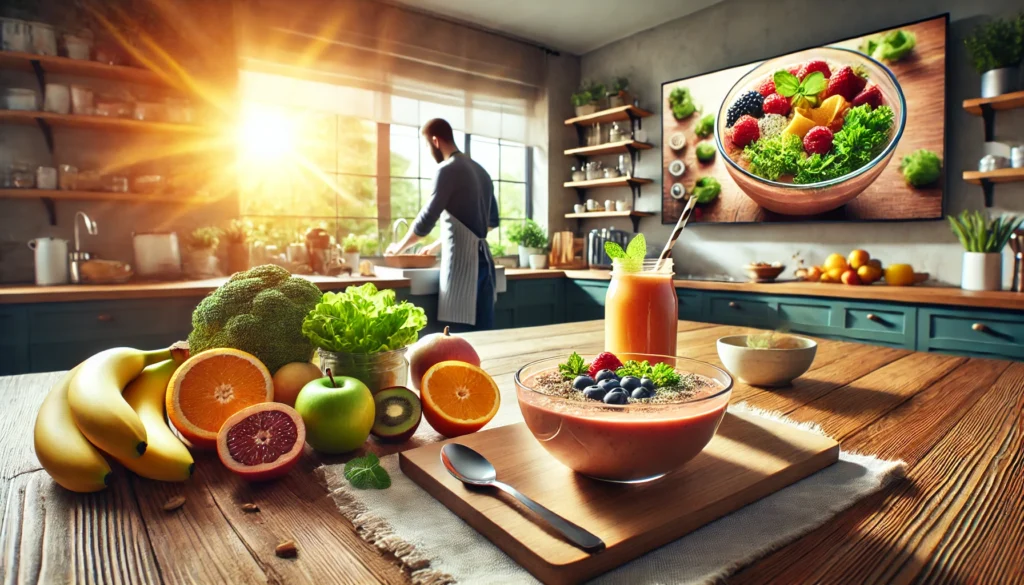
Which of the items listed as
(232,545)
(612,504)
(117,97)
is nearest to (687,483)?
(612,504)

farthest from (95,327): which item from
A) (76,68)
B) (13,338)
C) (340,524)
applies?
(340,524)

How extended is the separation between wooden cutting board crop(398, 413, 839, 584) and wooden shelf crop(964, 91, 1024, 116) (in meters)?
3.02

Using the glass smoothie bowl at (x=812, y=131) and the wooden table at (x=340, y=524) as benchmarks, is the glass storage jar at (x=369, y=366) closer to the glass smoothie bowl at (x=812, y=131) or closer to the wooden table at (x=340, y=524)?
the wooden table at (x=340, y=524)

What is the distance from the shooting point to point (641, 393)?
0.57 metres

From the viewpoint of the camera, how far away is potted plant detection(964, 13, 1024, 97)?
2.72 metres

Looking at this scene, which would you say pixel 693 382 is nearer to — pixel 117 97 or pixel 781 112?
pixel 781 112

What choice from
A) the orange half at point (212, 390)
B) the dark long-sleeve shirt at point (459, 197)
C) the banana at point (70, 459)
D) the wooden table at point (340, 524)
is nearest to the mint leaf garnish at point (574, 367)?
the wooden table at point (340, 524)

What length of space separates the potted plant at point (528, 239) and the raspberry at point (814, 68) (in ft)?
7.28

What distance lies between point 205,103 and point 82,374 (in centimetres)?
327

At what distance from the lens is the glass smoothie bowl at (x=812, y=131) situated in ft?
10.0

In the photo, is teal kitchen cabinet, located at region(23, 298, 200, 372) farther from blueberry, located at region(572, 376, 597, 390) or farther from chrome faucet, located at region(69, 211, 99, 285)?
blueberry, located at region(572, 376, 597, 390)

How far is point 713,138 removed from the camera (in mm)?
3957

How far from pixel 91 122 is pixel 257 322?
10.0ft

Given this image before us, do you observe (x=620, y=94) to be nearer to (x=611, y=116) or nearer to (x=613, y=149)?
(x=611, y=116)
